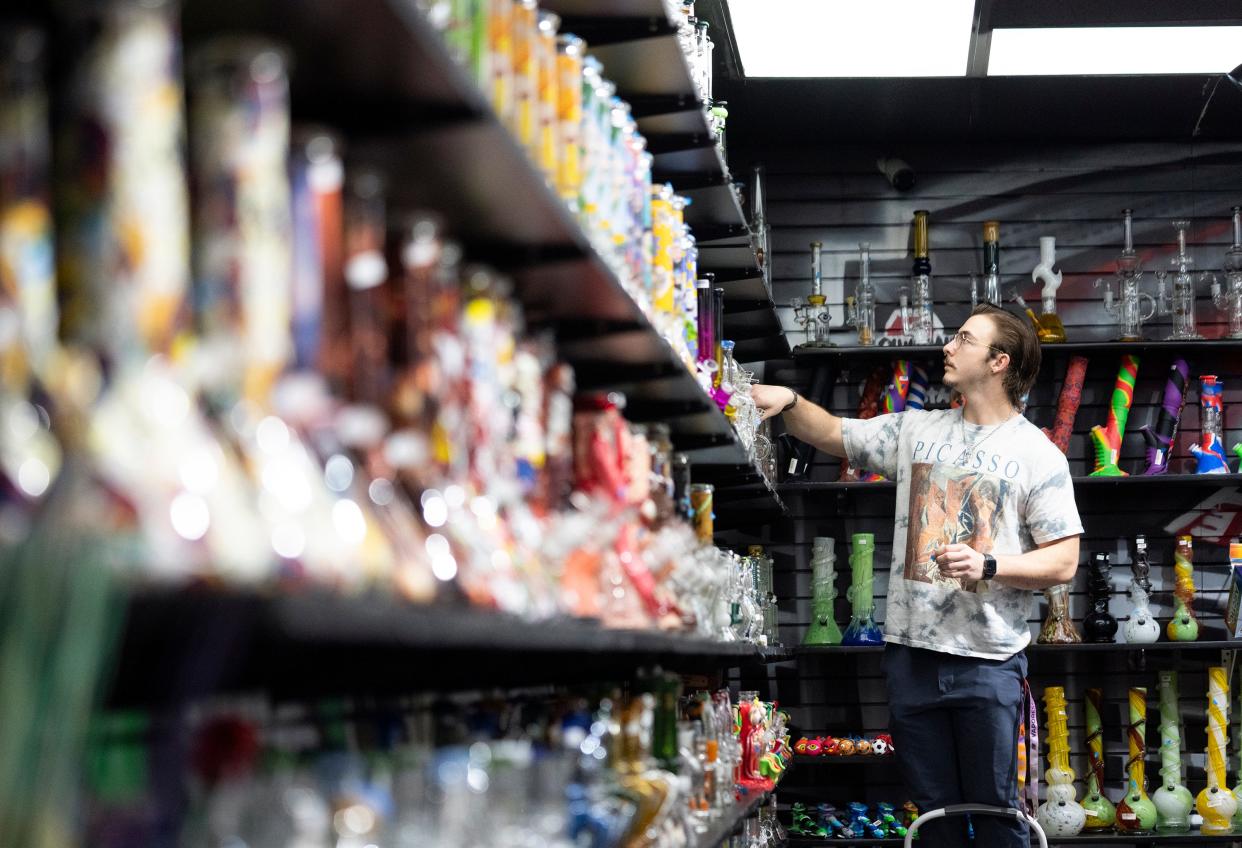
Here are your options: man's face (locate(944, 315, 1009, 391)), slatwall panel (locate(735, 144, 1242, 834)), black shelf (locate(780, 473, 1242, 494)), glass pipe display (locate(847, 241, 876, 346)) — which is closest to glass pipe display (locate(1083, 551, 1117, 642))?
slatwall panel (locate(735, 144, 1242, 834))

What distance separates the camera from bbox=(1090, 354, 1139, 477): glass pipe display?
5465mm

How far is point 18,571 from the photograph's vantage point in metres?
0.60

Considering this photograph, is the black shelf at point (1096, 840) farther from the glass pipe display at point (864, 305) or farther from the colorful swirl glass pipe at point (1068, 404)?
the glass pipe display at point (864, 305)

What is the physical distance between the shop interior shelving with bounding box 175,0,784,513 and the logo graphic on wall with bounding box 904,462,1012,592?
4.83ft

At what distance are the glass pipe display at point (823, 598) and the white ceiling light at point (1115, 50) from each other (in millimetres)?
1765

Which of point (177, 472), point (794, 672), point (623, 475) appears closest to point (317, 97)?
point (177, 472)

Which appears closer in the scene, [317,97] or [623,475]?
[317,97]

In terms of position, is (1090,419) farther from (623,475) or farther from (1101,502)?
(623,475)

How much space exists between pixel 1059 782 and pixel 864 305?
71.6 inches

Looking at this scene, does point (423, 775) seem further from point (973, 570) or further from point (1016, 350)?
point (1016, 350)

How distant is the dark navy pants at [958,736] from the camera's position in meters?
3.83

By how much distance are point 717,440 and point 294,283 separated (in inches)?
76.9

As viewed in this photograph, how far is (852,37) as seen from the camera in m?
4.79

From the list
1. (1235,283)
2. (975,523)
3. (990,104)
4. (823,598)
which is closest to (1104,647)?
(823,598)
